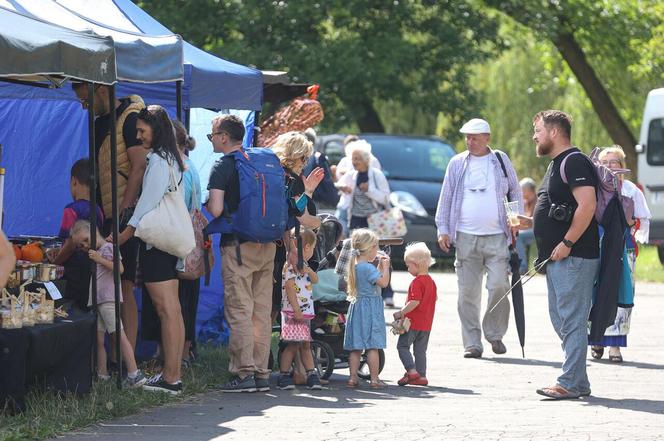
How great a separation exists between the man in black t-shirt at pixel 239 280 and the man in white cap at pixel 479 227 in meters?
2.75

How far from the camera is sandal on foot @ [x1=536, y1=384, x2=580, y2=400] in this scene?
9.69m

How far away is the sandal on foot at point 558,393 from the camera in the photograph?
9688 millimetres

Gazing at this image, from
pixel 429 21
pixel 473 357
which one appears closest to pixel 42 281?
pixel 473 357

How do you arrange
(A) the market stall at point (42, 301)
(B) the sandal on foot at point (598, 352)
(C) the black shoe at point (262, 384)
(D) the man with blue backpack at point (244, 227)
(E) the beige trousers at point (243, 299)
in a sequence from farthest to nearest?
(B) the sandal on foot at point (598, 352), (C) the black shoe at point (262, 384), (E) the beige trousers at point (243, 299), (D) the man with blue backpack at point (244, 227), (A) the market stall at point (42, 301)

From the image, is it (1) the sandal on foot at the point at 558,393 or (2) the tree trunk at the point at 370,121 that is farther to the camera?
(2) the tree trunk at the point at 370,121

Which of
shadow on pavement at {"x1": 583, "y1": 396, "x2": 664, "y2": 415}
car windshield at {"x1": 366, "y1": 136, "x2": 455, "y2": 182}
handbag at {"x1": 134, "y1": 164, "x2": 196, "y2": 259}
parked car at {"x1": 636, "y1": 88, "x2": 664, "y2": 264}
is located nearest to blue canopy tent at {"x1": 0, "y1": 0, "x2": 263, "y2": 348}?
handbag at {"x1": 134, "y1": 164, "x2": 196, "y2": 259}

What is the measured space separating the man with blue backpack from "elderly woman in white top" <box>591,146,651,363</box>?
10.7ft

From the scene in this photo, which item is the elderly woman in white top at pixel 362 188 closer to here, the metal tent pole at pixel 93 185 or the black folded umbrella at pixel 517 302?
the black folded umbrella at pixel 517 302

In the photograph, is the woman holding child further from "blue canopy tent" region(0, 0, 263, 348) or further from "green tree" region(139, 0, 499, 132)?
"green tree" region(139, 0, 499, 132)

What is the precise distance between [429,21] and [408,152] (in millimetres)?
7877

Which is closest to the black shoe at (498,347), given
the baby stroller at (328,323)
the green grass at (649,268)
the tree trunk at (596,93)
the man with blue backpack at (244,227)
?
the baby stroller at (328,323)

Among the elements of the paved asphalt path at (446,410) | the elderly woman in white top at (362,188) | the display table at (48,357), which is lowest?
the paved asphalt path at (446,410)

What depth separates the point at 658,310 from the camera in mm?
16641

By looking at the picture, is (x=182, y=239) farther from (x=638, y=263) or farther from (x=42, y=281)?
(x=638, y=263)
